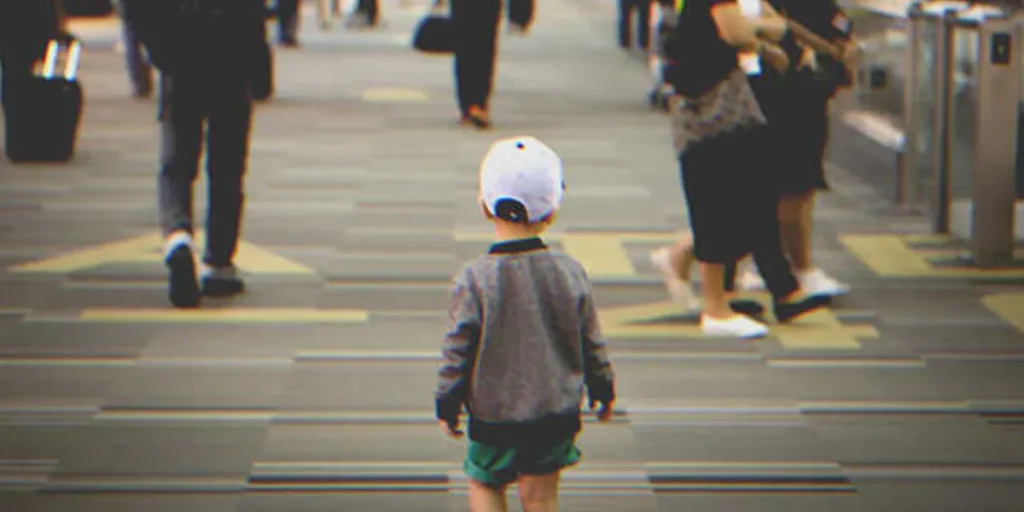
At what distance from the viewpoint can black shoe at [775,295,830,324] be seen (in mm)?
6715

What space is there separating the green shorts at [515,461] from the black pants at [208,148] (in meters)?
3.64

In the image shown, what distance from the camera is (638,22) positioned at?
19.6 meters

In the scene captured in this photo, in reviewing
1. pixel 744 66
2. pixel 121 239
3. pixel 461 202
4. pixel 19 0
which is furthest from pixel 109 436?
pixel 19 0

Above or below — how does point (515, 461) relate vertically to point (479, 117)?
above

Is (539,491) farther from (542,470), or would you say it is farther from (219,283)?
(219,283)

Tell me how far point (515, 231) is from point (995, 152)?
4.88 m

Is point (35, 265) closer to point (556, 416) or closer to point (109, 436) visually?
point (109, 436)

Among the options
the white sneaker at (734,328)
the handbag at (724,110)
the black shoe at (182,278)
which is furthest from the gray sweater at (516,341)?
the black shoe at (182,278)

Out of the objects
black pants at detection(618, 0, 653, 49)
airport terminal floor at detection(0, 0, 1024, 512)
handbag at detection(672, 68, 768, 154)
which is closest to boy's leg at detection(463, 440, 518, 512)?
airport terminal floor at detection(0, 0, 1024, 512)

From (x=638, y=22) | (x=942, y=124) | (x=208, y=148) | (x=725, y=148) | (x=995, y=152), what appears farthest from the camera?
(x=638, y=22)

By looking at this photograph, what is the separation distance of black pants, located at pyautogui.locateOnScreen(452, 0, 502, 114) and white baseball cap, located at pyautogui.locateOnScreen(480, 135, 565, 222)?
9.27 meters

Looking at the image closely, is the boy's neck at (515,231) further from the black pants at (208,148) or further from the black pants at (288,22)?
the black pants at (288,22)

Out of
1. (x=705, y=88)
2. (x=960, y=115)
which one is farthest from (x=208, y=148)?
(x=960, y=115)

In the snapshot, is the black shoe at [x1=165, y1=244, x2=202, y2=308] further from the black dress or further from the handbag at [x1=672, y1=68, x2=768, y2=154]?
the black dress
